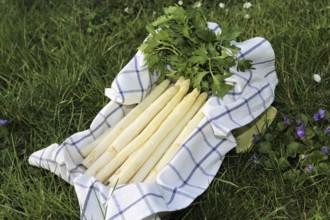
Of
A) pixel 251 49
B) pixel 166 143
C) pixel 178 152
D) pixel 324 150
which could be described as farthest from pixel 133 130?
pixel 324 150

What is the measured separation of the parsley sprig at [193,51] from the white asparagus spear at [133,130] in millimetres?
129

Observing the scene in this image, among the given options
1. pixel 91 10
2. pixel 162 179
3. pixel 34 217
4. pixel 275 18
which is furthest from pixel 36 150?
pixel 275 18

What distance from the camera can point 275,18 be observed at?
3297mm

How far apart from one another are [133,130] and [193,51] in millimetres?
469

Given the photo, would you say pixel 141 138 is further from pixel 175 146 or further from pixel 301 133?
pixel 301 133

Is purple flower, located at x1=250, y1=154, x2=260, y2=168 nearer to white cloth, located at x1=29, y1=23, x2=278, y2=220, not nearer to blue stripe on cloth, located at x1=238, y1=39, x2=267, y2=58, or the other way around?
white cloth, located at x1=29, y1=23, x2=278, y2=220

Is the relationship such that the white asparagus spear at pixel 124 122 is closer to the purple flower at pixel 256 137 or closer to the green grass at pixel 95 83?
the green grass at pixel 95 83

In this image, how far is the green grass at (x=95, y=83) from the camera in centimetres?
229

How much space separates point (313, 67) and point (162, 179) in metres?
1.19

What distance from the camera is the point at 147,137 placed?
95.6 inches

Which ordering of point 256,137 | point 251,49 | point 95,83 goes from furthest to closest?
point 95,83 < point 251,49 < point 256,137

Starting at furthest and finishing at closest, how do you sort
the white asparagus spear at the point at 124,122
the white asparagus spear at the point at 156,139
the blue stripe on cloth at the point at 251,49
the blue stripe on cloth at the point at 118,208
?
the blue stripe on cloth at the point at 251,49
the white asparagus spear at the point at 124,122
the white asparagus spear at the point at 156,139
the blue stripe on cloth at the point at 118,208

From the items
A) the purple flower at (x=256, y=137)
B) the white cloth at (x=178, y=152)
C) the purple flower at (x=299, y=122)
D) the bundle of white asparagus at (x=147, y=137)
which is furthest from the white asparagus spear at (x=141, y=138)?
the purple flower at (x=299, y=122)

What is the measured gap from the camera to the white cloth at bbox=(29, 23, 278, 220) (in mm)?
2109
